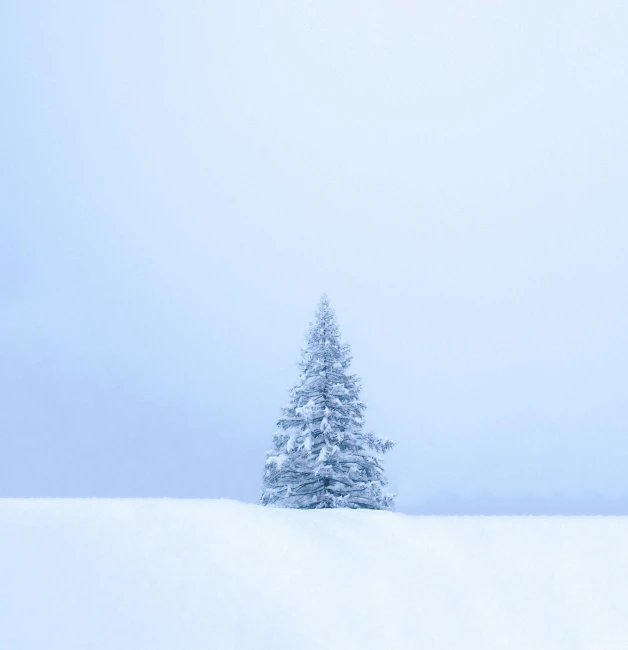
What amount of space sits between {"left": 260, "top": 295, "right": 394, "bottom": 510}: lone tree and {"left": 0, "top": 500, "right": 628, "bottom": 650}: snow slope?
7.54m

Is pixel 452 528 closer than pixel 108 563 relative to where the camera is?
No

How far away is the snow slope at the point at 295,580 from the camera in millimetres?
3400

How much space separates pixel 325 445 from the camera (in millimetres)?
13938

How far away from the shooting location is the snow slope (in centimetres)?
340

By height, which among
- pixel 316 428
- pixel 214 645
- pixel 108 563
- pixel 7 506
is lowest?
pixel 214 645

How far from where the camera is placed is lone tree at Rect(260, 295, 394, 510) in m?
13.8

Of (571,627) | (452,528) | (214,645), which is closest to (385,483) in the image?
(452,528)

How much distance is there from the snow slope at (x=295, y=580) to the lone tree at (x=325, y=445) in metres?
7.54

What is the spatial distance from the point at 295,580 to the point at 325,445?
966 cm

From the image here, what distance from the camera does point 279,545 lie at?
471cm

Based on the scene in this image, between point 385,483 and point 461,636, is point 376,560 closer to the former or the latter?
point 461,636

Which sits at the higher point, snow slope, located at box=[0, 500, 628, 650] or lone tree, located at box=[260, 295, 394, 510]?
lone tree, located at box=[260, 295, 394, 510]

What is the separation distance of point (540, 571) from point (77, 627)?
14.1 ft

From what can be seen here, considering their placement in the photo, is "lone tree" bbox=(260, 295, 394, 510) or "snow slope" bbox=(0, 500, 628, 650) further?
"lone tree" bbox=(260, 295, 394, 510)
